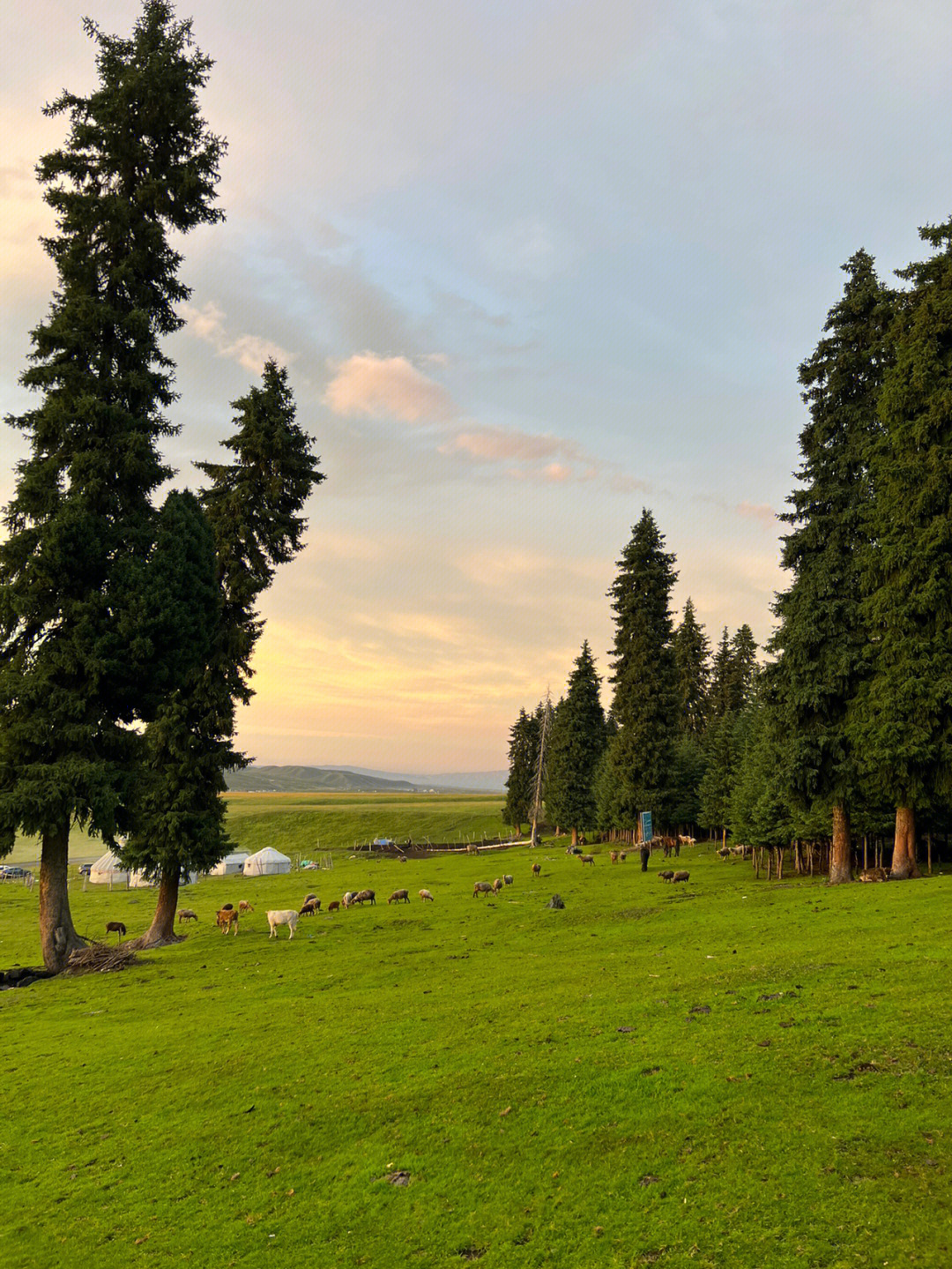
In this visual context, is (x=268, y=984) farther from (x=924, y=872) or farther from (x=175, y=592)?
(x=924, y=872)

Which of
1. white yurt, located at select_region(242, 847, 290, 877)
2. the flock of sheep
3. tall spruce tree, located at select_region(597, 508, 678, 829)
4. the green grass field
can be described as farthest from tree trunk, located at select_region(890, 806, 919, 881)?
white yurt, located at select_region(242, 847, 290, 877)

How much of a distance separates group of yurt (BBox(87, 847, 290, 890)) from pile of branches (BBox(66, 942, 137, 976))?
1770 inches

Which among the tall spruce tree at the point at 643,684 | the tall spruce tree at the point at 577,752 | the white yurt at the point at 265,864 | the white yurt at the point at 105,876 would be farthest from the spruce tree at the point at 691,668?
the white yurt at the point at 105,876

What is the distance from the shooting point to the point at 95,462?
2425 centimetres

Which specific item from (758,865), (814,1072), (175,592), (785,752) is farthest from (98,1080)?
(758,865)

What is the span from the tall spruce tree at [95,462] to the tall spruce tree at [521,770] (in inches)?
3011

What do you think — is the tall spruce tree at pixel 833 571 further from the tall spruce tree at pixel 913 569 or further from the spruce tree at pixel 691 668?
the spruce tree at pixel 691 668

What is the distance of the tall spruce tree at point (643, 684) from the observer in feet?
183

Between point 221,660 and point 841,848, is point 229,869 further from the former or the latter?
point 841,848

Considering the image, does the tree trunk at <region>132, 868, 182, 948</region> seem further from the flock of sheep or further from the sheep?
the sheep

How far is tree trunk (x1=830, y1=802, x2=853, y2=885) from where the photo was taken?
31528mm

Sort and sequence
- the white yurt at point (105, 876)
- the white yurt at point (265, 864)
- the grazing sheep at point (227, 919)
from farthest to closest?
1. the white yurt at point (265, 864)
2. the white yurt at point (105, 876)
3. the grazing sheep at point (227, 919)

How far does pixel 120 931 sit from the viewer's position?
3516 cm

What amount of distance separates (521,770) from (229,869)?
135 ft
